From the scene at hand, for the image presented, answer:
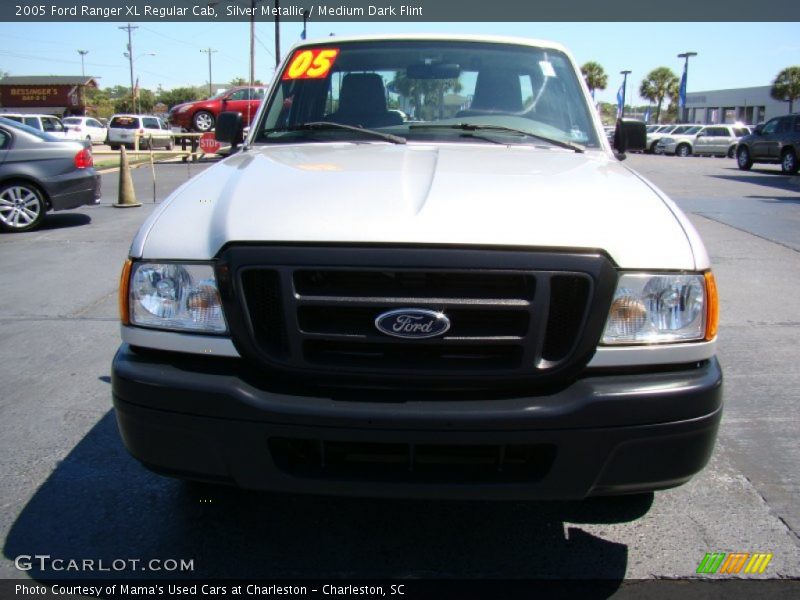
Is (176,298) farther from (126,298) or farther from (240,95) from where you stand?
(240,95)

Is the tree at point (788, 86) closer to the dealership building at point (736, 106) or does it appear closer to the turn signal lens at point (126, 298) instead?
the dealership building at point (736, 106)

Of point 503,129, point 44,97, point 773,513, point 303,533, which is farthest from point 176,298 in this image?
point 44,97

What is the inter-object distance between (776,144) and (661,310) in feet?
80.3

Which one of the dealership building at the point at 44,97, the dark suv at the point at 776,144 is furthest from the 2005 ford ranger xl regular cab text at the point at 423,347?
the dealership building at the point at 44,97

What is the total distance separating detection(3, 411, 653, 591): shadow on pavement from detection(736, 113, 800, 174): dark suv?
23066 mm

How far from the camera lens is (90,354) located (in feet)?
16.6

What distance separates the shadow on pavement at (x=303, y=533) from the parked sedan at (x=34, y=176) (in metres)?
8.14

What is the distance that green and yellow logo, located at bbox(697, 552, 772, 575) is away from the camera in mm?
2645

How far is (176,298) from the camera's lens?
2.36 metres

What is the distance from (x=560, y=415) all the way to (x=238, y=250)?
3.42 feet

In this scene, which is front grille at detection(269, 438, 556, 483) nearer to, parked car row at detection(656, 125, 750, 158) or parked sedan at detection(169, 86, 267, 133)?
A: parked sedan at detection(169, 86, 267, 133)

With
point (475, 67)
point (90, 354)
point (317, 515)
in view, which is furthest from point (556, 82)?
point (90, 354)

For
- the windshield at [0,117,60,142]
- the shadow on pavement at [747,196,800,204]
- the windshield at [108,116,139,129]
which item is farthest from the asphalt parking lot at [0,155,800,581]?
the windshield at [108,116,139,129]

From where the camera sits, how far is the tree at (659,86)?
82000 millimetres
